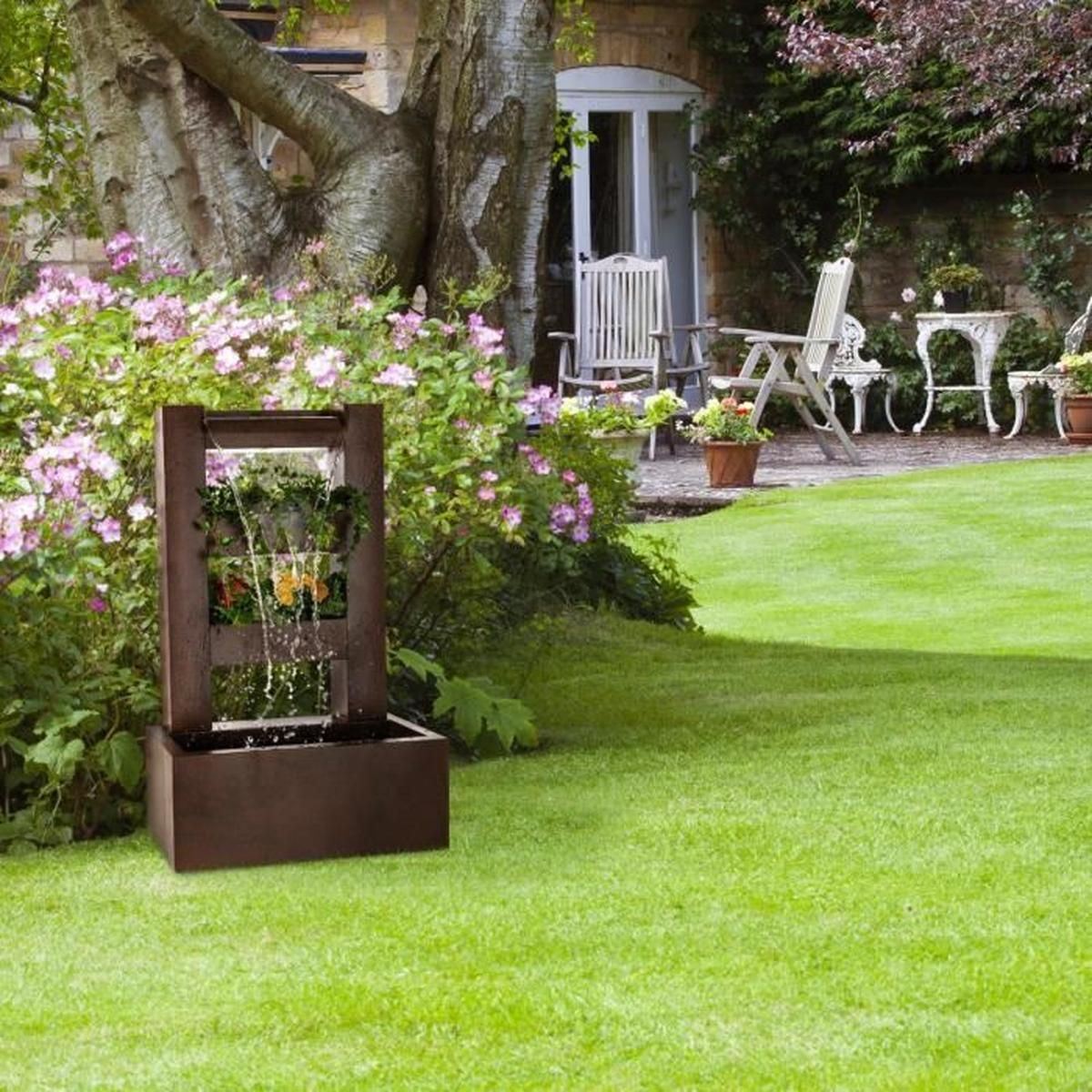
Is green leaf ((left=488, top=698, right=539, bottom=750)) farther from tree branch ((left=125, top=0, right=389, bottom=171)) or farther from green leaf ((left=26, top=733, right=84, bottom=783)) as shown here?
tree branch ((left=125, top=0, right=389, bottom=171))

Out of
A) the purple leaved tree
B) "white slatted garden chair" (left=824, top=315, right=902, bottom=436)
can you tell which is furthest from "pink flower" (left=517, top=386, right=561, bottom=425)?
"white slatted garden chair" (left=824, top=315, right=902, bottom=436)

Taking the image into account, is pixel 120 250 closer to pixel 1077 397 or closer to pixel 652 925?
pixel 652 925

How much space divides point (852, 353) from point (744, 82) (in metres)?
2.38

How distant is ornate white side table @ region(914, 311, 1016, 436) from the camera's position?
52.7 ft

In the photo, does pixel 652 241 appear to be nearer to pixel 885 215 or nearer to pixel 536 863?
pixel 885 215

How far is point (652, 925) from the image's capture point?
3.71 m

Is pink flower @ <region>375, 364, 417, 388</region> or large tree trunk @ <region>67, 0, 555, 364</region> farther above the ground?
large tree trunk @ <region>67, 0, 555, 364</region>

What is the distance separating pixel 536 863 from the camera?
4168 mm

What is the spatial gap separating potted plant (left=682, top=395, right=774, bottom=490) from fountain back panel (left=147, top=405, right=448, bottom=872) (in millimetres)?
7488

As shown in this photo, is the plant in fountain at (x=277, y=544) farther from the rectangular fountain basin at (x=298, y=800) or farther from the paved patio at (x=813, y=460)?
the paved patio at (x=813, y=460)

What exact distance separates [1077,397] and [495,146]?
856 centimetres

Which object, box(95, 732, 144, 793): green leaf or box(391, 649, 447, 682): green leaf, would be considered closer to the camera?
box(95, 732, 144, 793): green leaf

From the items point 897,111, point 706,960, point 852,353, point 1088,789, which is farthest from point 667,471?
point 706,960

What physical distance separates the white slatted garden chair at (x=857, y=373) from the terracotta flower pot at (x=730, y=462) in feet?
14.7
